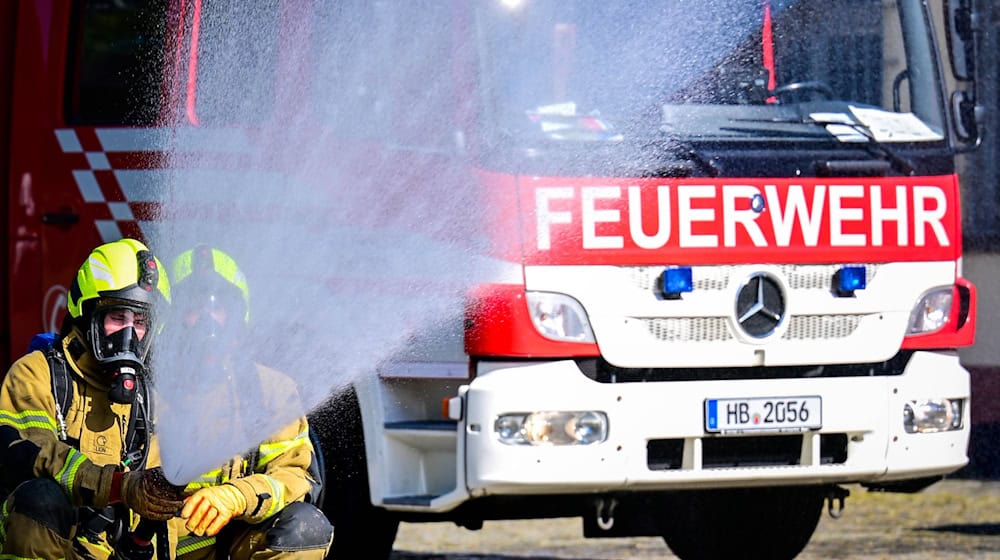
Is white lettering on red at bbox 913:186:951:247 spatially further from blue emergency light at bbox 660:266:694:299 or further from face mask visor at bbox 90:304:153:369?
face mask visor at bbox 90:304:153:369

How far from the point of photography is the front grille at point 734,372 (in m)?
6.89

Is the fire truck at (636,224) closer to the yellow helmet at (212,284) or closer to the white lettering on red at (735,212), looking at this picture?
the white lettering on red at (735,212)

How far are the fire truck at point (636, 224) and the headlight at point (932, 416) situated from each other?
0.01m

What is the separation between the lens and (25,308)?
334 inches

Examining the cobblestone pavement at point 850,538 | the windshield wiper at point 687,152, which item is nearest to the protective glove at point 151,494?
the windshield wiper at point 687,152

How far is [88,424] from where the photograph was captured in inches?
233

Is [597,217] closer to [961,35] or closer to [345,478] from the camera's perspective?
[345,478]

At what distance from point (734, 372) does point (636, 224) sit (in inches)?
28.2

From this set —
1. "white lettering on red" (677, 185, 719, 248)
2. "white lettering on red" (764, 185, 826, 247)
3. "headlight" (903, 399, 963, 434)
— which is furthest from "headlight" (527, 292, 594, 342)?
"headlight" (903, 399, 963, 434)

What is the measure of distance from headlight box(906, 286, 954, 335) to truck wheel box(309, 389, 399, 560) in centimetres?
223

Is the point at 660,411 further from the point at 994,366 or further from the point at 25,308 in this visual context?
the point at 994,366

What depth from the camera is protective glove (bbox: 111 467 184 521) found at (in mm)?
5348

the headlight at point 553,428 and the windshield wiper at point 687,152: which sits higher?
the windshield wiper at point 687,152

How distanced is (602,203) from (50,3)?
10.4ft
